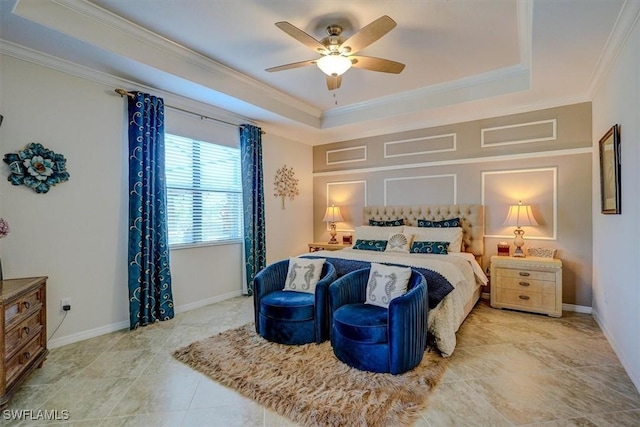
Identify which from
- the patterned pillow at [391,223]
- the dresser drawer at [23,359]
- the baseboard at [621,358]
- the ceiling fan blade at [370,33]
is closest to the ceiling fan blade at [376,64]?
the ceiling fan blade at [370,33]

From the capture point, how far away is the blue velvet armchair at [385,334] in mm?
2309

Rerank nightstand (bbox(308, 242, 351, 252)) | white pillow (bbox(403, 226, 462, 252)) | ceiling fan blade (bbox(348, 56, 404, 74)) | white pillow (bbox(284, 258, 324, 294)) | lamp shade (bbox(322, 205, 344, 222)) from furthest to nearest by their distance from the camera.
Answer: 1. lamp shade (bbox(322, 205, 344, 222))
2. nightstand (bbox(308, 242, 351, 252))
3. white pillow (bbox(403, 226, 462, 252))
4. white pillow (bbox(284, 258, 324, 294))
5. ceiling fan blade (bbox(348, 56, 404, 74))

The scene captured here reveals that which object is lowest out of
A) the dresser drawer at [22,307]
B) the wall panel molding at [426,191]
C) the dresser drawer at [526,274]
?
the dresser drawer at [526,274]

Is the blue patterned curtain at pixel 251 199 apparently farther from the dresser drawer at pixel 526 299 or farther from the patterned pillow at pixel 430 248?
the dresser drawer at pixel 526 299

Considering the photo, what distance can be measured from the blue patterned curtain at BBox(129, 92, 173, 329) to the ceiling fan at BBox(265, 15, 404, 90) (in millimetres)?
1888

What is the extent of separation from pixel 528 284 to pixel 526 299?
0.19m

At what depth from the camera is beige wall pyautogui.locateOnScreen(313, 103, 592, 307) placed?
3773mm

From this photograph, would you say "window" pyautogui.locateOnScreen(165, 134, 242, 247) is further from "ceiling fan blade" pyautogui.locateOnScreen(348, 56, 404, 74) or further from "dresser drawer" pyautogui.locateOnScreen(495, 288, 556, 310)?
"dresser drawer" pyautogui.locateOnScreen(495, 288, 556, 310)

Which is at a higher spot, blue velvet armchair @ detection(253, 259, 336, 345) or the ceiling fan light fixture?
the ceiling fan light fixture

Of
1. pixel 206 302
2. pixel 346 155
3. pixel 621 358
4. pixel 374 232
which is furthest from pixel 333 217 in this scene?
pixel 621 358

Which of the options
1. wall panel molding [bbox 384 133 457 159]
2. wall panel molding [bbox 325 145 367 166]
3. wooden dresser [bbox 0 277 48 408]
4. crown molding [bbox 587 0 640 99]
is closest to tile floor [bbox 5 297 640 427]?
wooden dresser [bbox 0 277 48 408]

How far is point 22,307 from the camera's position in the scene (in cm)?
224

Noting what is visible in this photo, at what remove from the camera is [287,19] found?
8.79 feet

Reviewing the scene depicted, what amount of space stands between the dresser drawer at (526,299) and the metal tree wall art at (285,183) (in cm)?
357
